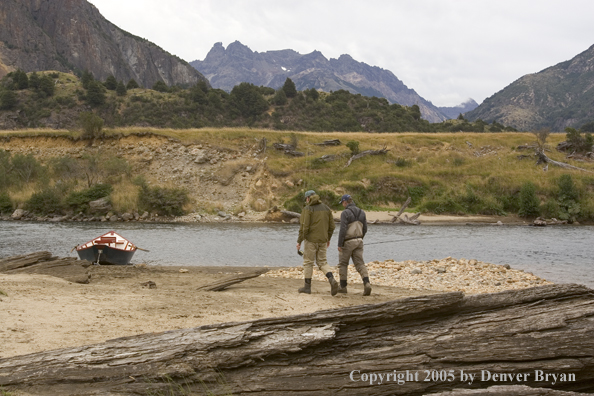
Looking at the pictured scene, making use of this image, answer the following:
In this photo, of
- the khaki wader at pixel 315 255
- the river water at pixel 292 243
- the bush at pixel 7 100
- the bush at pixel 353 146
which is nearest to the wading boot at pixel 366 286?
the khaki wader at pixel 315 255

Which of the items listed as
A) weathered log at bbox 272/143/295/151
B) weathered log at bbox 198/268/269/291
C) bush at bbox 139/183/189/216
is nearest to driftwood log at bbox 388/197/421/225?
weathered log at bbox 272/143/295/151

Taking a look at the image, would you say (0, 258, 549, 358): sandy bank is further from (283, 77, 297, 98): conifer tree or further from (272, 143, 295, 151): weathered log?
(283, 77, 297, 98): conifer tree

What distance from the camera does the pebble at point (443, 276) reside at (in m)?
12.6

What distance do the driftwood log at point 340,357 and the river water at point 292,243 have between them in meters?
11.5

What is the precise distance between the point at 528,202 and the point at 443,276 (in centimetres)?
2504

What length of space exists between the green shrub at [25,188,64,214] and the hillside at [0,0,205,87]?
4101 inches

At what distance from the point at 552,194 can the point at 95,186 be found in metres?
34.7

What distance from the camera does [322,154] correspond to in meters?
44.0

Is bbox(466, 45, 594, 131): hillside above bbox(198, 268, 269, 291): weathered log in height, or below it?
above

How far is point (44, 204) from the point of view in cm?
3494

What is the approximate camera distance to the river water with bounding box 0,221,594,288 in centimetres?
1847

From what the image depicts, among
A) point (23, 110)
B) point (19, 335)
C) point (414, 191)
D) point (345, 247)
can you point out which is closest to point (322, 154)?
point (414, 191)

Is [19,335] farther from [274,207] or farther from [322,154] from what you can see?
[322,154]

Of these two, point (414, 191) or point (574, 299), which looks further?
point (414, 191)
